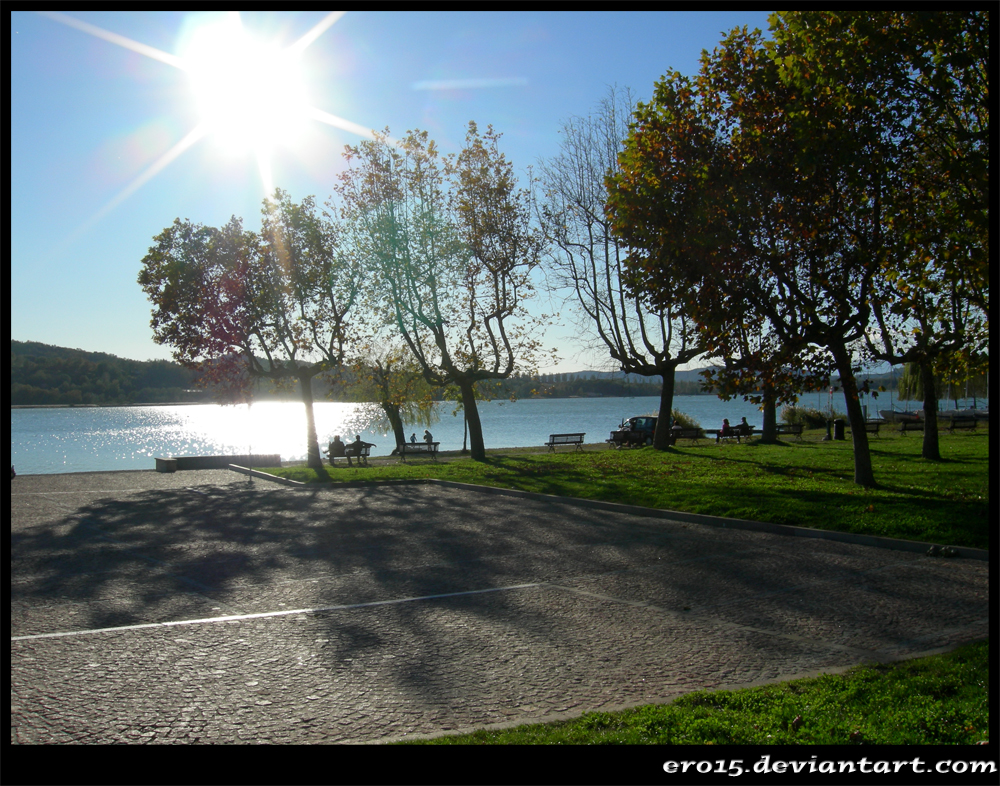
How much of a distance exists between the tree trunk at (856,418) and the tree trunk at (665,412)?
15.4 metres

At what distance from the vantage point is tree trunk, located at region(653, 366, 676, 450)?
3094 cm

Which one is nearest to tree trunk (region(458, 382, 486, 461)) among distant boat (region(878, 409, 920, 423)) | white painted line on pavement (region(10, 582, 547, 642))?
white painted line on pavement (region(10, 582, 547, 642))

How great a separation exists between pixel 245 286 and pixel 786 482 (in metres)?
21.9

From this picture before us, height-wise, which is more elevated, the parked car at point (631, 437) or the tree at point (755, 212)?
the tree at point (755, 212)

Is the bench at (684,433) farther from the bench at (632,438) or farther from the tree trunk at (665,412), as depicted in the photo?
the tree trunk at (665,412)

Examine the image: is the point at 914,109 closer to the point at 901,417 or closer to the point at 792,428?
the point at 792,428

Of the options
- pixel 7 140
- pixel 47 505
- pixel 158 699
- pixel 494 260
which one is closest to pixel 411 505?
pixel 47 505

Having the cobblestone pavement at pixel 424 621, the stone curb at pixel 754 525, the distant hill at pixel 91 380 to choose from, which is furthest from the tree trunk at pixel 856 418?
the distant hill at pixel 91 380

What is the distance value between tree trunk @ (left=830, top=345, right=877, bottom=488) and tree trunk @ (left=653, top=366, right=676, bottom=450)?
15398mm

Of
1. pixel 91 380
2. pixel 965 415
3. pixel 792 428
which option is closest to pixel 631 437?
pixel 792 428

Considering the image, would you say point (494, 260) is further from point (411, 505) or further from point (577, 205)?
point (411, 505)

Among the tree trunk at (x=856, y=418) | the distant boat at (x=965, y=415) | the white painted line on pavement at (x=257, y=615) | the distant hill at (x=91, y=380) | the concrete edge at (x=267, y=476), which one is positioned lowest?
the concrete edge at (x=267, y=476)

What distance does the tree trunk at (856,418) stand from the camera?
Result: 14.9 metres

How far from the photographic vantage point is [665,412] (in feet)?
104
